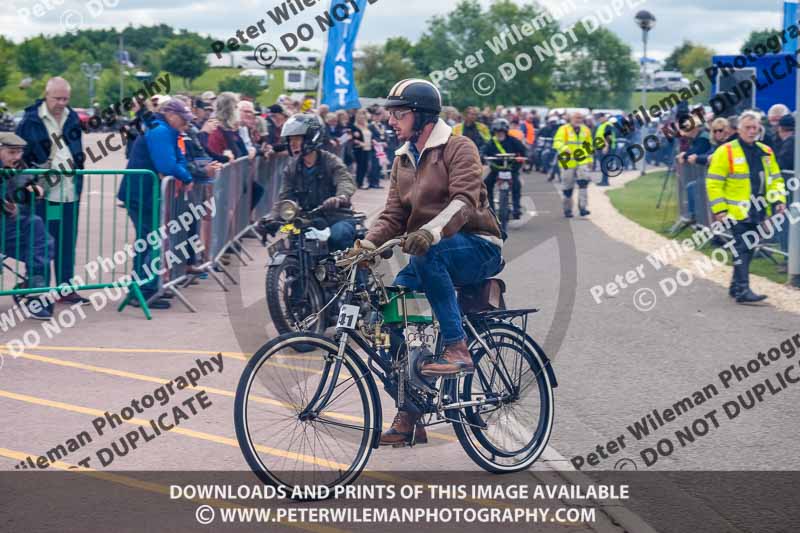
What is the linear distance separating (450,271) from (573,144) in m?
18.4

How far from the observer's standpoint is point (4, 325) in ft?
32.8

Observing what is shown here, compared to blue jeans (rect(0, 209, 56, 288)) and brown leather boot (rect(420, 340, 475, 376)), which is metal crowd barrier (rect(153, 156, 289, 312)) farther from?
brown leather boot (rect(420, 340, 475, 376))

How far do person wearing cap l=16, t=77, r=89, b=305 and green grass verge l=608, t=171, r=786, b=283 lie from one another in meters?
7.89

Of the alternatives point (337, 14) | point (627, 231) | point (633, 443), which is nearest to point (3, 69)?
point (337, 14)

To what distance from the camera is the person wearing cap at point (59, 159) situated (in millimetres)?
10578

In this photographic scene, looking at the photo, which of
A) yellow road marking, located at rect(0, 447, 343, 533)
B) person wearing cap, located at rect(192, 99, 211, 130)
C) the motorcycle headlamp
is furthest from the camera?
person wearing cap, located at rect(192, 99, 211, 130)

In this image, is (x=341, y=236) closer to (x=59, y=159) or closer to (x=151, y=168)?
(x=151, y=168)

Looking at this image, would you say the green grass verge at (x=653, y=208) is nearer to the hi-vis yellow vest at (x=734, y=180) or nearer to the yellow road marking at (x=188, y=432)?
the hi-vis yellow vest at (x=734, y=180)

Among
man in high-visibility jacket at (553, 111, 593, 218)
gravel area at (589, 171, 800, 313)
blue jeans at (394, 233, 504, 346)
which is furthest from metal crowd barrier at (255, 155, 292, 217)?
blue jeans at (394, 233, 504, 346)

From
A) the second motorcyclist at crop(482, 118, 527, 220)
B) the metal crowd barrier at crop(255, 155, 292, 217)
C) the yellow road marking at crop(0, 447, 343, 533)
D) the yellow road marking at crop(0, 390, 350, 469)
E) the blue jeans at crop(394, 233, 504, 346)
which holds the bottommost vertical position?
the yellow road marking at crop(0, 447, 343, 533)

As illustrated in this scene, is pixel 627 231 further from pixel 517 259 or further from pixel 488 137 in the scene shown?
pixel 517 259

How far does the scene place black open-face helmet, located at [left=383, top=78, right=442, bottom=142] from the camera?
5.75 meters

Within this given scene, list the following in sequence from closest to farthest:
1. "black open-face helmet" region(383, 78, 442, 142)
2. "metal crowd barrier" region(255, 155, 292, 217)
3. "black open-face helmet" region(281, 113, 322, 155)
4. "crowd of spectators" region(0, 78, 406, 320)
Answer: "black open-face helmet" region(383, 78, 442, 142), "black open-face helmet" region(281, 113, 322, 155), "crowd of spectators" region(0, 78, 406, 320), "metal crowd barrier" region(255, 155, 292, 217)

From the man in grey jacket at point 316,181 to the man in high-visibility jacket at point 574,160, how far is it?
12.5 metres
